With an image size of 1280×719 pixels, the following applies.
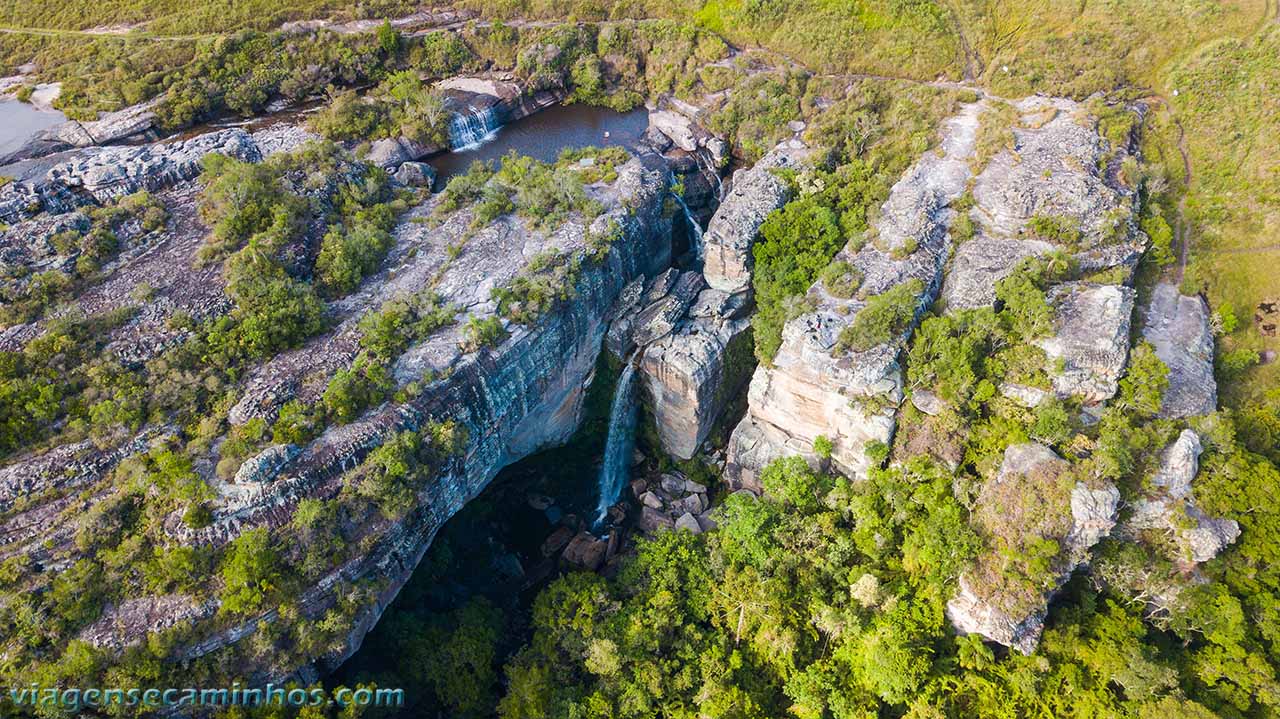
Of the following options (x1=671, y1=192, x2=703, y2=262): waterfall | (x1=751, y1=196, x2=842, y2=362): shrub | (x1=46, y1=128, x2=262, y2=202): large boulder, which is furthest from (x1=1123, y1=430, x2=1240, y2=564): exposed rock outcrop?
(x1=46, y1=128, x2=262, y2=202): large boulder

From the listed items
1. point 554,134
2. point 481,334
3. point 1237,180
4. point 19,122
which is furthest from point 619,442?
point 19,122

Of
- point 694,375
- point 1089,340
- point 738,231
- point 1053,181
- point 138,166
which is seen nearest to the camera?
point 1089,340

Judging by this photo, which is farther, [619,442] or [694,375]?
[619,442]

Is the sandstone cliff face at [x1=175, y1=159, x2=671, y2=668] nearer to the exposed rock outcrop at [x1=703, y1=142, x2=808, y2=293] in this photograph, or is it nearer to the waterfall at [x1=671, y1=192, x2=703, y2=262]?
the waterfall at [x1=671, y1=192, x2=703, y2=262]

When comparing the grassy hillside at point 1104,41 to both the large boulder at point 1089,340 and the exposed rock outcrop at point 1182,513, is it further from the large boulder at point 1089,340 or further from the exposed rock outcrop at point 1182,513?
the exposed rock outcrop at point 1182,513

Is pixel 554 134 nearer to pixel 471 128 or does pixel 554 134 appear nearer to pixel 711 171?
pixel 471 128
